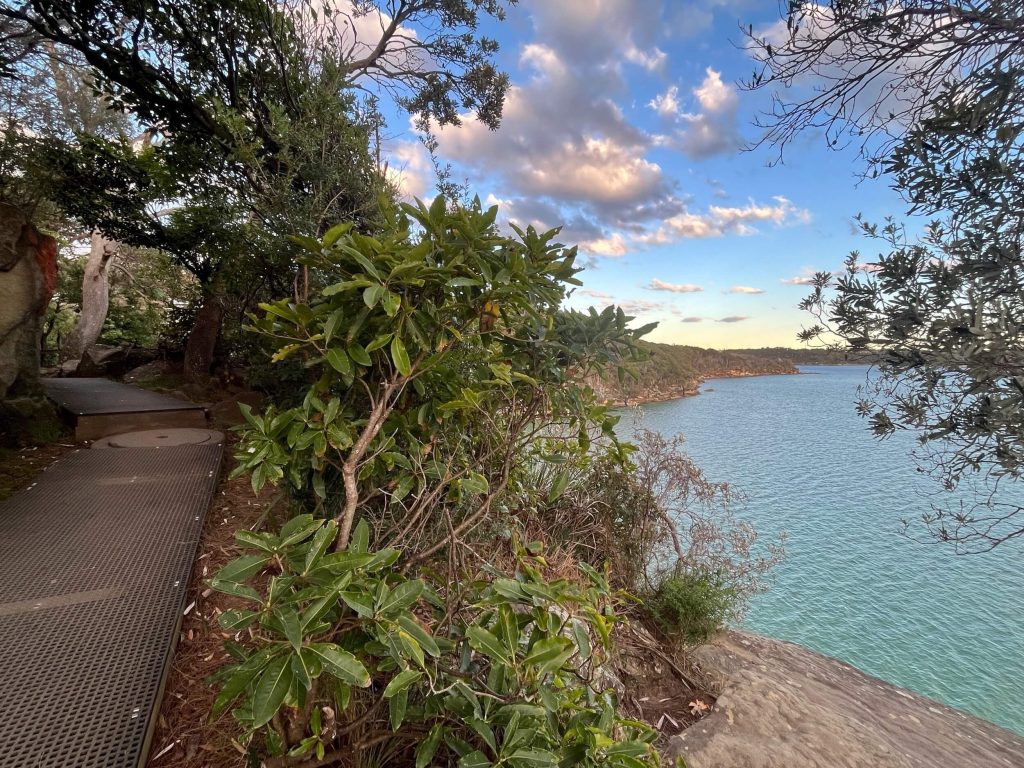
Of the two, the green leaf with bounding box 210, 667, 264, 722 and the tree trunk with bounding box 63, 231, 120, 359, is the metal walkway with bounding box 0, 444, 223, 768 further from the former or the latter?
the tree trunk with bounding box 63, 231, 120, 359

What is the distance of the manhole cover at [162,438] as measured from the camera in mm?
3854

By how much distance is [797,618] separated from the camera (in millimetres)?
5336

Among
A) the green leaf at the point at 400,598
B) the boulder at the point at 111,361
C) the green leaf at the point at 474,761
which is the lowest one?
the green leaf at the point at 474,761

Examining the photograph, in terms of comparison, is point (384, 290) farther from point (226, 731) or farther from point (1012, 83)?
point (1012, 83)

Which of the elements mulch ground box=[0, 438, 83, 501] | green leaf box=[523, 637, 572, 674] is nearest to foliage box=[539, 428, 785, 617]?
green leaf box=[523, 637, 572, 674]

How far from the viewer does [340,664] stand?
30.9 inches

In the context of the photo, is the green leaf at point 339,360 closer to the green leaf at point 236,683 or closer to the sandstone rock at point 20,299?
the green leaf at point 236,683

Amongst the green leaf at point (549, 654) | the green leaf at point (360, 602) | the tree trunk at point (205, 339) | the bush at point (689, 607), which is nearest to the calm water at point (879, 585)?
the bush at point (689, 607)

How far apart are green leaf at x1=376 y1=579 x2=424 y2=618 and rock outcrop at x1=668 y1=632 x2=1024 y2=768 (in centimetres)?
267

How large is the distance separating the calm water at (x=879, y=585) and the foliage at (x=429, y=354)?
2.50 meters

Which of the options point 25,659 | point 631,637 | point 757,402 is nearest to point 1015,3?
point 631,637

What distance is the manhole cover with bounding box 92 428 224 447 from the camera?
3.85m

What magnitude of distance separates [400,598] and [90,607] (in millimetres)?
1931

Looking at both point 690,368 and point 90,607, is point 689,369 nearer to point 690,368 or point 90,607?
point 690,368
